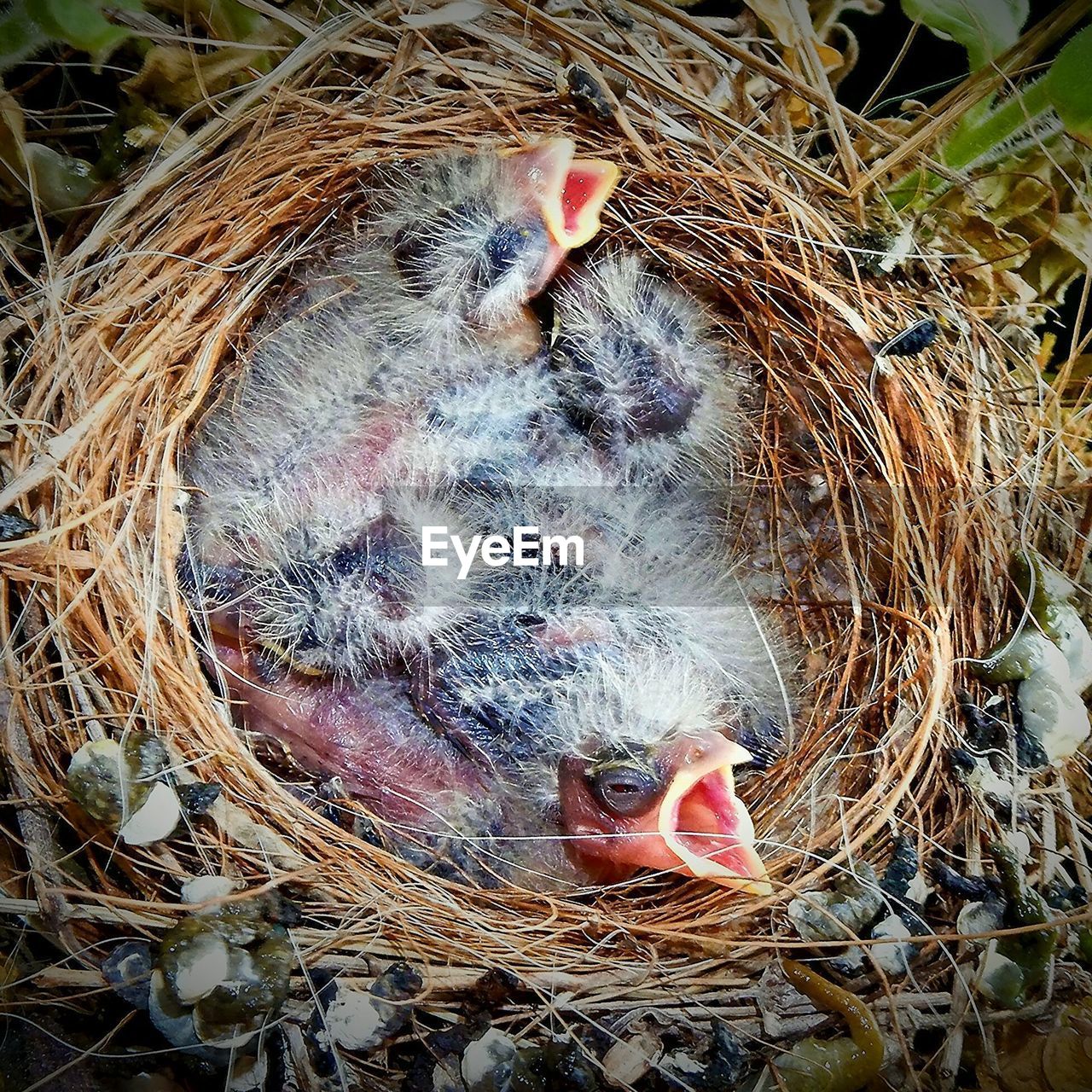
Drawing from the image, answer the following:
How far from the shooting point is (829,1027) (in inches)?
35.6

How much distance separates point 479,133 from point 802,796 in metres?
0.84

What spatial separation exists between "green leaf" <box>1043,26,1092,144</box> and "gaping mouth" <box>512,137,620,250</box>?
0.47 m

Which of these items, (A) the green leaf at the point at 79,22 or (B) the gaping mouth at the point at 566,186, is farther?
(B) the gaping mouth at the point at 566,186

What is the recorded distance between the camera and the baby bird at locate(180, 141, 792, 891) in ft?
3.30

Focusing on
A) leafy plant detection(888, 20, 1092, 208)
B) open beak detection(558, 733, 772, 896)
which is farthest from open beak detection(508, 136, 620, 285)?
open beak detection(558, 733, 772, 896)

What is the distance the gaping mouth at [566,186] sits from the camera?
975 millimetres

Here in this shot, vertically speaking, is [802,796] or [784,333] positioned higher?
[784,333]

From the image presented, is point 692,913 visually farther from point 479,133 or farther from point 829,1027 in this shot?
point 479,133

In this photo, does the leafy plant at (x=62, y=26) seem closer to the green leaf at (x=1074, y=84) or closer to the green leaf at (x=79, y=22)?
the green leaf at (x=79, y=22)

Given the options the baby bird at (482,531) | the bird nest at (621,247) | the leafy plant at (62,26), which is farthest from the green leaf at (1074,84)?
the leafy plant at (62,26)

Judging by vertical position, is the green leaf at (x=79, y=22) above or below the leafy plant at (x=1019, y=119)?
below

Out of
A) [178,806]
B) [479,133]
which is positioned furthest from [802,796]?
[479,133]

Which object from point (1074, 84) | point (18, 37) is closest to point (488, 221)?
point (18, 37)

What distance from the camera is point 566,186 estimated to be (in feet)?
3.26
